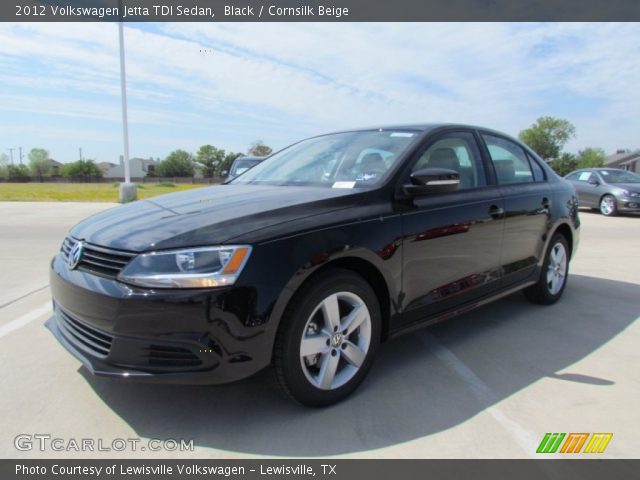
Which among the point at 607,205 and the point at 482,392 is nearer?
the point at 482,392

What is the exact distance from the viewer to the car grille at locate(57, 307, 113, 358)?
238cm

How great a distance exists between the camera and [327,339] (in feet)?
8.53

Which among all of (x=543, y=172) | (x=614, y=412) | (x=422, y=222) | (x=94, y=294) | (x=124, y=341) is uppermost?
(x=543, y=172)

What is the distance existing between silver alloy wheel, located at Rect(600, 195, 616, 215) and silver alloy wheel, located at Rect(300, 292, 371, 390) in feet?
44.8

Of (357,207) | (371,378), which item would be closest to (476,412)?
(371,378)

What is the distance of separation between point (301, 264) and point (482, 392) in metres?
1.43

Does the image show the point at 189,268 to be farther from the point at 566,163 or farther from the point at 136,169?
the point at 136,169

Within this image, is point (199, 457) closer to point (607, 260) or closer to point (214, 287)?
point (214, 287)

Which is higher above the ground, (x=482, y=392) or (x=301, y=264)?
(x=301, y=264)

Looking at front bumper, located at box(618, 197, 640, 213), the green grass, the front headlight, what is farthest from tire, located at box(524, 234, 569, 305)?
front bumper, located at box(618, 197, 640, 213)

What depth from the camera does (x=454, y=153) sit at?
3648mm

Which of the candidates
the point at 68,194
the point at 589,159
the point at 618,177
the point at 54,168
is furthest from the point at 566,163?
the point at 54,168

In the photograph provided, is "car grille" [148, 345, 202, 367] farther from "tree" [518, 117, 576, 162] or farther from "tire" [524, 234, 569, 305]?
"tree" [518, 117, 576, 162]

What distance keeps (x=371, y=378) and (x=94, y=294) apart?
1719 millimetres
